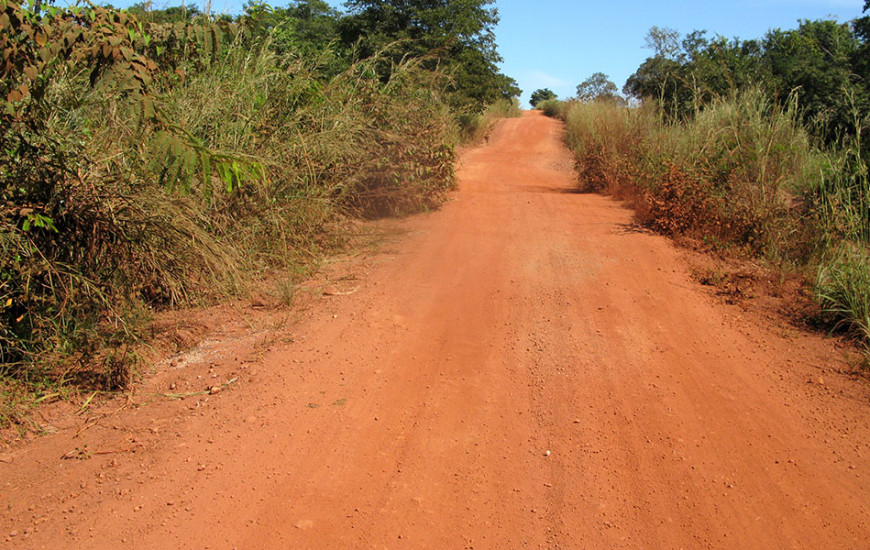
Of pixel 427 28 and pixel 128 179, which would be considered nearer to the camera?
pixel 128 179

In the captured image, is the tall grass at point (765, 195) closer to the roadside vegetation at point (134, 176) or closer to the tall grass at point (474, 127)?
the roadside vegetation at point (134, 176)

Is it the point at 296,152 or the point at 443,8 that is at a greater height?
the point at 443,8

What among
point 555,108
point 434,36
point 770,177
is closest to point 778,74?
point 770,177

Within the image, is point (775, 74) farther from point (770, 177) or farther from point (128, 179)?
point (128, 179)

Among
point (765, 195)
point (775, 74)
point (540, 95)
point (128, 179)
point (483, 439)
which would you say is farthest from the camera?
point (540, 95)

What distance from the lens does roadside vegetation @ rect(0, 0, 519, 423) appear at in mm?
4219

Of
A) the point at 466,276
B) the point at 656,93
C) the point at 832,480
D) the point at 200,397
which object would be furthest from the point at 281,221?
the point at 656,93

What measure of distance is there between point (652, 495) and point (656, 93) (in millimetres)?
13082

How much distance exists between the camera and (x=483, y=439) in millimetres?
3824

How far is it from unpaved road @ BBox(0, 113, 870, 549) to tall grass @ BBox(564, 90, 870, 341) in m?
1.02

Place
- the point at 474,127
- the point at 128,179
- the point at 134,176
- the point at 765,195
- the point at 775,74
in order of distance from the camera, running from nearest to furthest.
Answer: the point at 128,179, the point at 134,176, the point at 765,195, the point at 775,74, the point at 474,127

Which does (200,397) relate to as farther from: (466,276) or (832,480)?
(832,480)

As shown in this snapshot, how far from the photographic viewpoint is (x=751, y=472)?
3.58 metres

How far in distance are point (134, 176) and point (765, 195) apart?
21.1 feet
